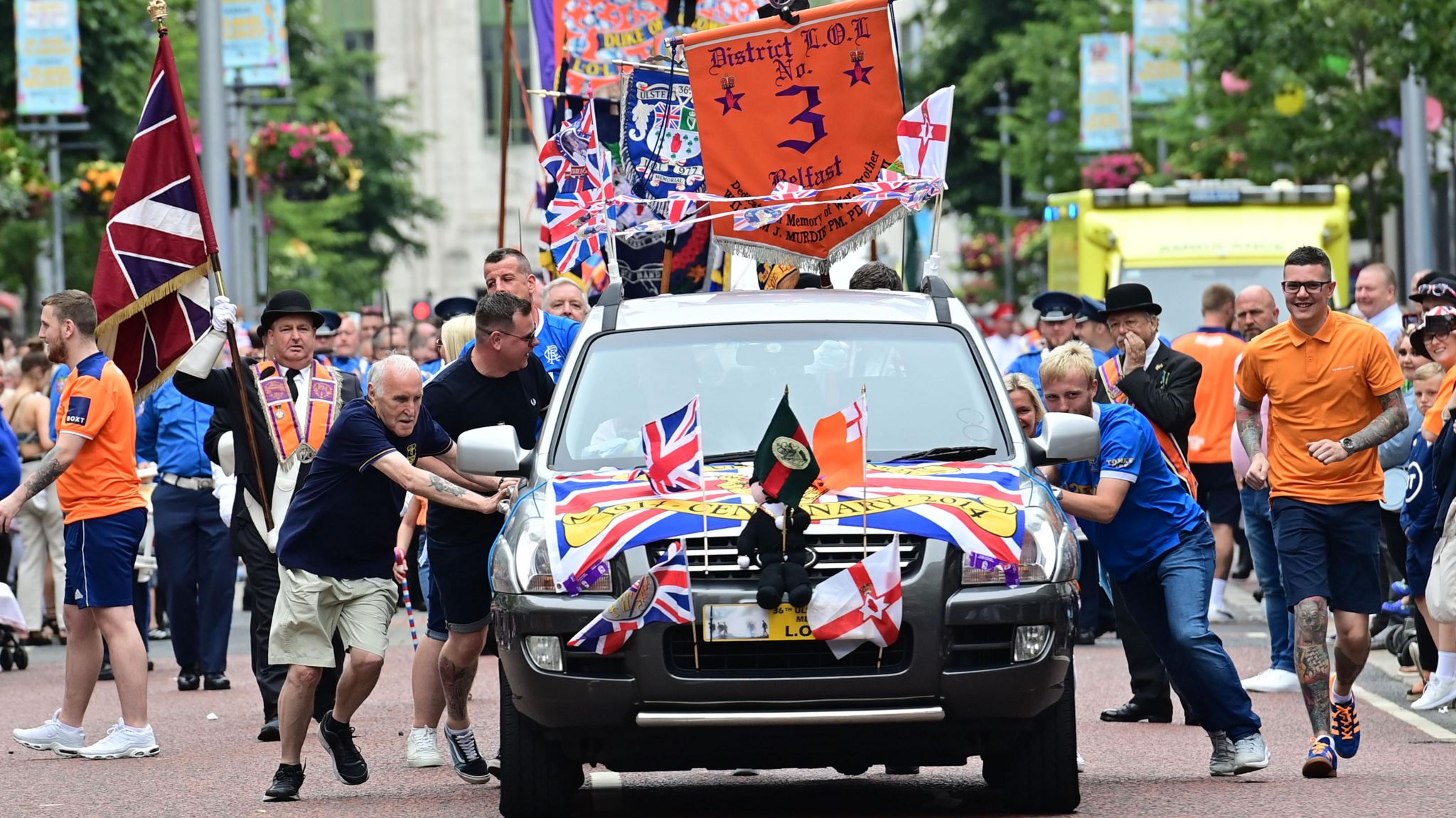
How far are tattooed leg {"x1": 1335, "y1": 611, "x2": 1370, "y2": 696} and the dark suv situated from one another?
6.05 ft

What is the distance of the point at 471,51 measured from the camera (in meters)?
94.6

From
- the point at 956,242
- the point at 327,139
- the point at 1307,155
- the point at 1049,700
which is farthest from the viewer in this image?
the point at 956,242

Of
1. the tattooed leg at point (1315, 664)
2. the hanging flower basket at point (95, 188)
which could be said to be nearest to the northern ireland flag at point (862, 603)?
the tattooed leg at point (1315, 664)

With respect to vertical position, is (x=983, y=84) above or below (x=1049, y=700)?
above

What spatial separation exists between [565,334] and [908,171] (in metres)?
2.00

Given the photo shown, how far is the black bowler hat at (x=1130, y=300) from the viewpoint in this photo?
1214 cm

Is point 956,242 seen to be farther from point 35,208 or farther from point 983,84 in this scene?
point 35,208

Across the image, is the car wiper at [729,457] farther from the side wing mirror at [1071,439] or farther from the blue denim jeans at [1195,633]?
the blue denim jeans at [1195,633]

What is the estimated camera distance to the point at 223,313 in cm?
1081

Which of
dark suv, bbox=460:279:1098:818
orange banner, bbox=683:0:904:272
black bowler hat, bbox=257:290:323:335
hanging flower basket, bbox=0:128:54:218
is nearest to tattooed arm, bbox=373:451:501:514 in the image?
dark suv, bbox=460:279:1098:818

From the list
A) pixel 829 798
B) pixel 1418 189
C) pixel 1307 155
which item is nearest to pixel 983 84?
pixel 1307 155

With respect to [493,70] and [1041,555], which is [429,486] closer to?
[1041,555]

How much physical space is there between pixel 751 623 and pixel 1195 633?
232cm

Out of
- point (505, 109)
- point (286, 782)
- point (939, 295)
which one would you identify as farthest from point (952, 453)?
point (505, 109)
